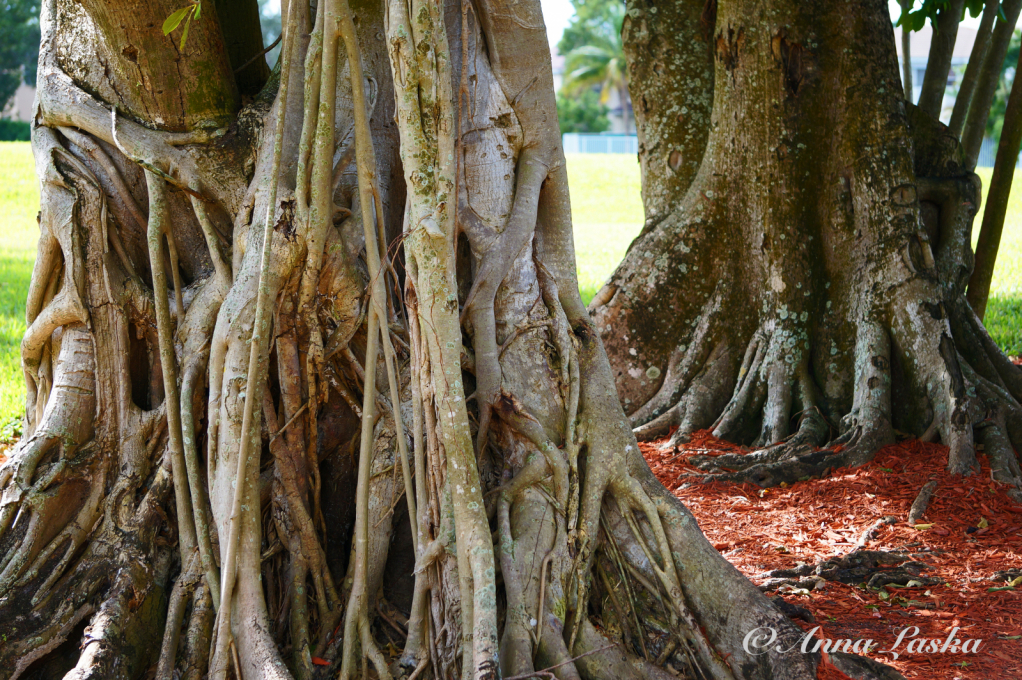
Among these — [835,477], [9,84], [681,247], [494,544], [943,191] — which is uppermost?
[9,84]

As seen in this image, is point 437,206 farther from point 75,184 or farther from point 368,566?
point 75,184

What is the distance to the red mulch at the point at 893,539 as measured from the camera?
343cm

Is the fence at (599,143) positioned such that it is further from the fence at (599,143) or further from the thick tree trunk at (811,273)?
the thick tree trunk at (811,273)

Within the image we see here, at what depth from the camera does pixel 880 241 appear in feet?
18.5

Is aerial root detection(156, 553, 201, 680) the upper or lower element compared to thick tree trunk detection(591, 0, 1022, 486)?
lower

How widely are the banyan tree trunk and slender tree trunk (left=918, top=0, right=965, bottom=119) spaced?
459 centimetres

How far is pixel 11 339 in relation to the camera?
26.3 feet

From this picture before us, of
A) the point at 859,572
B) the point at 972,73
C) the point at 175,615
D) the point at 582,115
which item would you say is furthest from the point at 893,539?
the point at 582,115

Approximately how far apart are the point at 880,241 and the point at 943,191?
742mm

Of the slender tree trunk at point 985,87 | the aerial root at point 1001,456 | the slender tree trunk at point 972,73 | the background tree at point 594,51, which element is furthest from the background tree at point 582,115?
the aerial root at point 1001,456

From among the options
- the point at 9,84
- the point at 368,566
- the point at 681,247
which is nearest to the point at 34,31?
the point at 9,84

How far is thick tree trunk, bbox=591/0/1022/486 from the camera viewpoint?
5445mm

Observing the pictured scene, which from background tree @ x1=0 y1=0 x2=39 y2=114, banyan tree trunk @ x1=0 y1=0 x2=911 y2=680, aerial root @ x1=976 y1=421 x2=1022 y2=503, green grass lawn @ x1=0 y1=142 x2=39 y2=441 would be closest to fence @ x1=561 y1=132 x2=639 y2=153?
background tree @ x1=0 y1=0 x2=39 y2=114

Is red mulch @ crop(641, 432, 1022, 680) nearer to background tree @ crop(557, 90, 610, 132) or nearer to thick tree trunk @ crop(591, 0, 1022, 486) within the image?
thick tree trunk @ crop(591, 0, 1022, 486)
